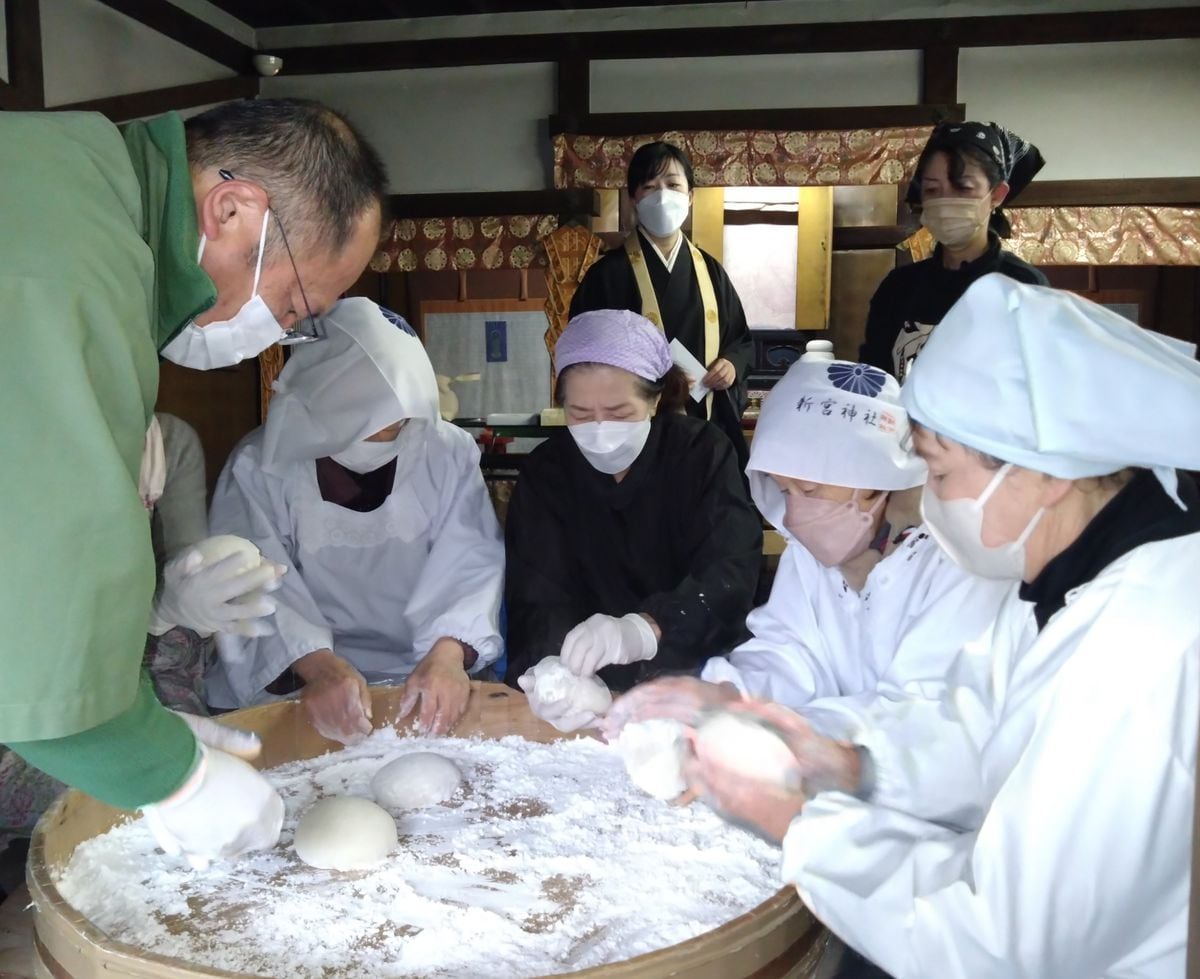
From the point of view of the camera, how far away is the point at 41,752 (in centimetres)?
112

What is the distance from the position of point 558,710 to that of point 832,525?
61 centimetres

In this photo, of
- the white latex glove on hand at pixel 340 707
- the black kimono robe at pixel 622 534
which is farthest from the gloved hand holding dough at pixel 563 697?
the black kimono robe at pixel 622 534

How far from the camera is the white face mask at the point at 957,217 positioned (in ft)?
9.94

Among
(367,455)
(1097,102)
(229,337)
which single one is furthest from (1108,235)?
(229,337)

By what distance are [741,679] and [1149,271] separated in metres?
6.05

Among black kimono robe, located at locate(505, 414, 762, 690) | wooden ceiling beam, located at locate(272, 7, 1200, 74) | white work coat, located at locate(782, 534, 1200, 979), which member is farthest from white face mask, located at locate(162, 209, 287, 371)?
wooden ceiling beam, located at locate(272, 7, 1200, 74)

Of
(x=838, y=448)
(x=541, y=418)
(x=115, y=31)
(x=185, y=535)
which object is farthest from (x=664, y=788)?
(x=115, y=31)

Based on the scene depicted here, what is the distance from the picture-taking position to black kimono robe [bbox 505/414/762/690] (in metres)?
2.44

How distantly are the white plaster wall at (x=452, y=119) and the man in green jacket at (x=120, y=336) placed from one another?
16.3ft

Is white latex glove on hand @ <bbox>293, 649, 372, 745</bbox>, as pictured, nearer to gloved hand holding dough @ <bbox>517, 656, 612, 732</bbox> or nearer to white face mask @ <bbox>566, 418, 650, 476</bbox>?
gloved hand holding dough @ <bbox>517, 656, 612, 732</bbox>

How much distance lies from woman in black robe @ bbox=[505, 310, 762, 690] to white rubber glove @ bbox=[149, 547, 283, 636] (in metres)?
0.73

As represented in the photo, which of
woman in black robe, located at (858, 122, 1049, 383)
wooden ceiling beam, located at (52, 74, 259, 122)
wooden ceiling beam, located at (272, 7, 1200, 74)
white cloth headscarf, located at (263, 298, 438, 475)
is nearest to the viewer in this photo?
white cloth headscarf, located at (263, 298, 438, 475)

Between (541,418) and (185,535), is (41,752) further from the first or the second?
(541,418)

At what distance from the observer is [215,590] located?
72.4 inches
